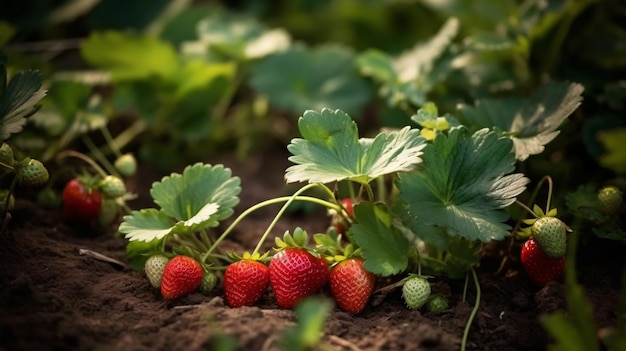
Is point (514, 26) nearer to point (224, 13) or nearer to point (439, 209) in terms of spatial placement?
point (439, 209)

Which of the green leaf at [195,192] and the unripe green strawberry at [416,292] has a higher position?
the green leaf at [195,192]

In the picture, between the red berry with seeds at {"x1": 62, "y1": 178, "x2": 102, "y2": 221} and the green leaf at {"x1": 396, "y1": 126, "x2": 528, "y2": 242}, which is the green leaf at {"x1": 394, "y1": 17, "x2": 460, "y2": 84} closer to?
the green leaf at {"x1": 396, "y1": 126, "x2": 528, "y2": 242}

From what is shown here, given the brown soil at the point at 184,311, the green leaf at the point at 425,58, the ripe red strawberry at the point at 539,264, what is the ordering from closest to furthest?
the brown soil at the point at 184,311, the ripe red strawberry at the point at 539,264, the green leaf at the point at 425,58

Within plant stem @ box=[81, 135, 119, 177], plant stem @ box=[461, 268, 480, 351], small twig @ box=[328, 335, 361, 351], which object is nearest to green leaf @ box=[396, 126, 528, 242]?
plant stem @ box=[461, 268, 480, 351]

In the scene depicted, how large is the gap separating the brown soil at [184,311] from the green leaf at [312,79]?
789mm

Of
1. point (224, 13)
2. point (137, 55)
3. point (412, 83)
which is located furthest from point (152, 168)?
point (412, 83)

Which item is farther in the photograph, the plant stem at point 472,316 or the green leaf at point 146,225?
the green leaf at point 146,225

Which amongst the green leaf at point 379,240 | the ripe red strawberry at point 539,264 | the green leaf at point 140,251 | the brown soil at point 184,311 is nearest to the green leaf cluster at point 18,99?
the brown soil at point 184,311

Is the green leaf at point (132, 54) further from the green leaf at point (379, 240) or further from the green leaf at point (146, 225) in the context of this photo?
the green leaf at point (379, 240)

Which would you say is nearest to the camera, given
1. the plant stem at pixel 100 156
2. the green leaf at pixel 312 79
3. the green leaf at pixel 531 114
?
the green leaf at pixel 531 114

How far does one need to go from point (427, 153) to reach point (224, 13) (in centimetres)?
156

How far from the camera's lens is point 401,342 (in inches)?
49.6

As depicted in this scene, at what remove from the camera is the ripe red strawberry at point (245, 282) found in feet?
4.54

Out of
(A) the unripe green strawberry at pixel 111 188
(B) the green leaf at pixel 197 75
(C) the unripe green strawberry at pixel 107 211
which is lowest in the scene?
(C) the unripe green strawberry at pixel 107 211
